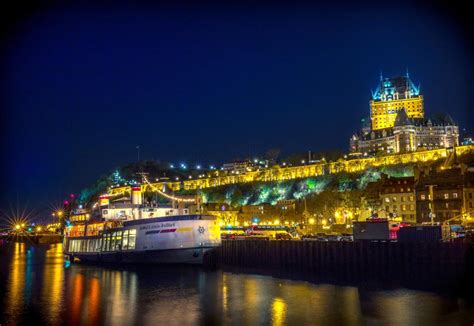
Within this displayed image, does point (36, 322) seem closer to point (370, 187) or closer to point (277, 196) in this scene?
point (370, 187)

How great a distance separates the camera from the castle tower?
188 meters

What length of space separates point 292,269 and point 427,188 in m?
48.6

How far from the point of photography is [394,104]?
191125mm

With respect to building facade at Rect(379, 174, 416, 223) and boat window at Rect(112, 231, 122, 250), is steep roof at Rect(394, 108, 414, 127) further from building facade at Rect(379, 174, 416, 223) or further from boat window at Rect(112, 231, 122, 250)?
boat window at Rect(112, 231, 122, 250)

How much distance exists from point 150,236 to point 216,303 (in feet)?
64.1

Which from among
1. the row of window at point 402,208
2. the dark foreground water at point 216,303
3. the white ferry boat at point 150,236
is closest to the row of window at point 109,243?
the white ferry boat at point 150,236

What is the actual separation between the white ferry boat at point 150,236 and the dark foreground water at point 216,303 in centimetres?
412

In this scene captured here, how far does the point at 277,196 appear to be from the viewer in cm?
14675

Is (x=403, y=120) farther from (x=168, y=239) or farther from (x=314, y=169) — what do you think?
(x=168, y=239)

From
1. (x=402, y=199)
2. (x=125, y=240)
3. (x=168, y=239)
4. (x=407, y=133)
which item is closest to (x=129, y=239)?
(x=125, y=240)

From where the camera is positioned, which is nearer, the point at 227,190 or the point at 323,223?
the point at 323,223

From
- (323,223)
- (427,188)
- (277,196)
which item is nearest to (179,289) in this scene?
(427,188)

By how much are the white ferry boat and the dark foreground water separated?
4.12 metres

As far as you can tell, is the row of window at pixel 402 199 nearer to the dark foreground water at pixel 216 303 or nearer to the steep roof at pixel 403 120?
the dark foreground water at pixel 216 303
